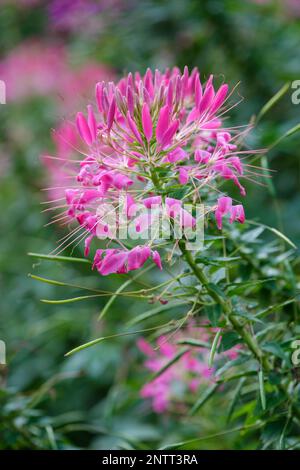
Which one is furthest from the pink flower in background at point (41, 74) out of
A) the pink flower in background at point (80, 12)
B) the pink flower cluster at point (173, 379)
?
the pink flower cluster at point (173, 379)

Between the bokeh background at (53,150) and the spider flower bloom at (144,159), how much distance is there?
0.36m

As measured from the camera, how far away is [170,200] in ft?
1.84

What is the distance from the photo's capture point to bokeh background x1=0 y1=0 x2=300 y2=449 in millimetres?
1231

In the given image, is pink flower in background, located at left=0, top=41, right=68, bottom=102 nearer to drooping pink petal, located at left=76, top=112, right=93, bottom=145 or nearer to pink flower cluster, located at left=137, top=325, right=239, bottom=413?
pink flower cluster, located at left=137, top=325, right=239, bottom=413

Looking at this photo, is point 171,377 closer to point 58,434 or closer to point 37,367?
point 58,434

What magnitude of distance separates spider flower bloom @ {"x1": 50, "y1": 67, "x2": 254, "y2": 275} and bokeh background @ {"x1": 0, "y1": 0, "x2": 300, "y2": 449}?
1.18ft

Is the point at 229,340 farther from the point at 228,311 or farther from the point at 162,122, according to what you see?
the point at 162,122

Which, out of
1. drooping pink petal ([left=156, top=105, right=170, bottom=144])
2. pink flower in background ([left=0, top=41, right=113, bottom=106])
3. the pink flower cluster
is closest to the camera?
drooping pink petal ([left=156, top=105, right=170, bottom=144])

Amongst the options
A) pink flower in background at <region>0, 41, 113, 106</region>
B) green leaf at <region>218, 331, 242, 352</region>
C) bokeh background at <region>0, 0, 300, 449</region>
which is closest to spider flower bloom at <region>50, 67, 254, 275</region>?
green leaf at <region>218, 331, 242, 352</region>

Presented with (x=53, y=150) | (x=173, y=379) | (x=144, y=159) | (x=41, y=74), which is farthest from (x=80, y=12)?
(x=144, y=159)

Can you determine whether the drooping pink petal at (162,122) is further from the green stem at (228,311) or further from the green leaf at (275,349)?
the green leaf at (275,349)

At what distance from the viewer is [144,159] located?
0.61 meters
